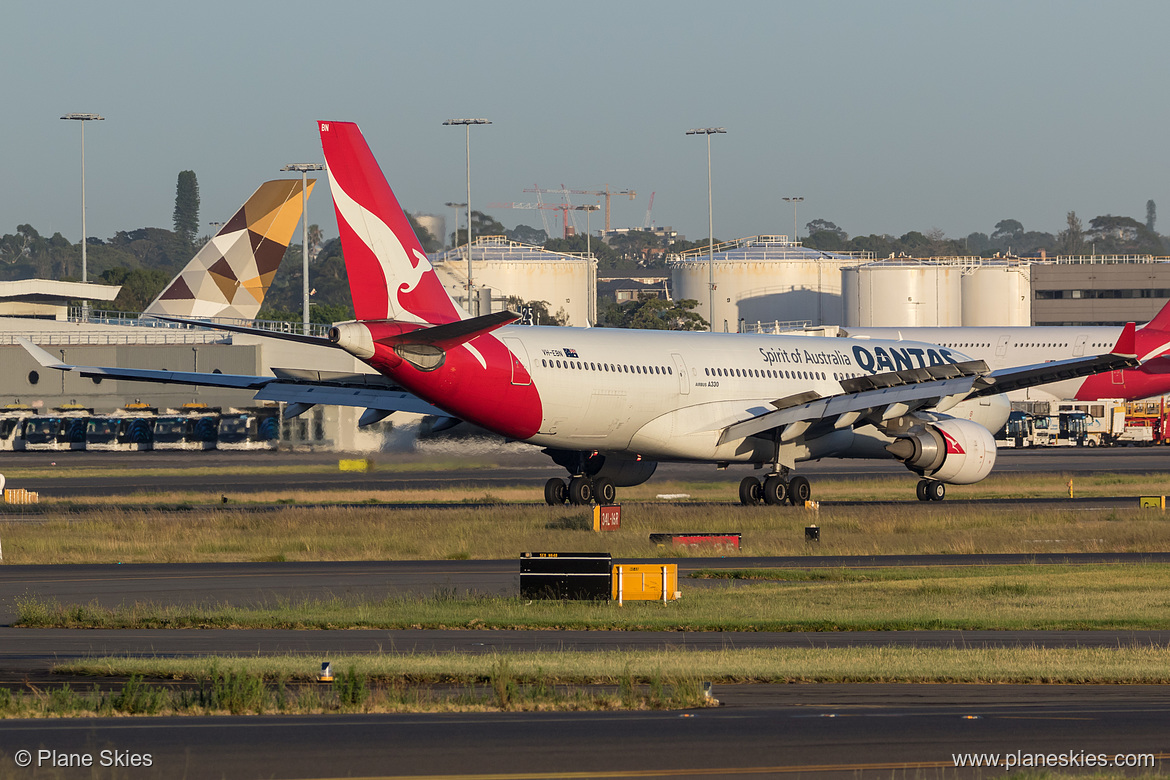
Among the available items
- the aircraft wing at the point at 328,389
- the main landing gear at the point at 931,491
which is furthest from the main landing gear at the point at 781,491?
the aircraft wing at the point at 328,389

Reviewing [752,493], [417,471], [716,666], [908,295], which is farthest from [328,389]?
[908,295]

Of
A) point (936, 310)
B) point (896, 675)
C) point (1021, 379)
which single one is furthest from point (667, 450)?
point (936, 310)

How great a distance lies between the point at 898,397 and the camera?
4106cm

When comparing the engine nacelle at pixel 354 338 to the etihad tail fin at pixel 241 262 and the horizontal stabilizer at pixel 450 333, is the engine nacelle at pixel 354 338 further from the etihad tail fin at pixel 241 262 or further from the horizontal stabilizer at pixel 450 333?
the etihad tail fin at pixel 241 262

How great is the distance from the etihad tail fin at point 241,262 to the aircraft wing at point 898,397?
1787cm

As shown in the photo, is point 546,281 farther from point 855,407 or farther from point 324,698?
point 324,698

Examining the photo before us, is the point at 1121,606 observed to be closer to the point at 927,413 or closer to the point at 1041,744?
the point at 1041,744

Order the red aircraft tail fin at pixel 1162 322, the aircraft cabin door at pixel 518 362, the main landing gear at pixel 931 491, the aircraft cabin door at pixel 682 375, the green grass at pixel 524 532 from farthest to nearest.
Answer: the red aircraft tail fin at pixel 1162 322 < the main landing gear at pixel 931 491 < the aircraft cabin door at pixel 682 375 < the aircraft cabin door at pixel 518 362 < the green grass at pixel 524 532

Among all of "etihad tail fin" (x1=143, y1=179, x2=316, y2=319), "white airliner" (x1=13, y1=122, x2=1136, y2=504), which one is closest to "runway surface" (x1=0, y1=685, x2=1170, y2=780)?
"white airliner" (x1=13, y1=122, x2=1136, y2=504)

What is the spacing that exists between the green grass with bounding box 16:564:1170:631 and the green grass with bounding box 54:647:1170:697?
3.30 metres

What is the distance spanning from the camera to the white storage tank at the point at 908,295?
5364 inches

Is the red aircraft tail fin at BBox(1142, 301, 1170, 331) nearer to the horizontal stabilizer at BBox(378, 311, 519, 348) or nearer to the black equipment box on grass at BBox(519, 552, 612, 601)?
the horizontal stabilizer at BBox(378, 311, 519, 348)

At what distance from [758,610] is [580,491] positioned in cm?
1891

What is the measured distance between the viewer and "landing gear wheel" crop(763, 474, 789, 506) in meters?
42.2
